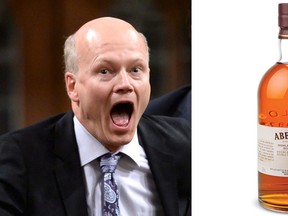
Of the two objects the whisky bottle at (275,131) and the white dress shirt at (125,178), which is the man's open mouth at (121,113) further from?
the whisky bottle at (275,131)

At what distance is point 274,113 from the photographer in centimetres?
95

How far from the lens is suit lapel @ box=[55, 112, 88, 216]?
994 mm

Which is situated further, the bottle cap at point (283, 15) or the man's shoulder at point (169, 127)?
the man's shoulder at point (169, 127)

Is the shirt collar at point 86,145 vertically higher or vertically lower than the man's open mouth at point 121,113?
lower

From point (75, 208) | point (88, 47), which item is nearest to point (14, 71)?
point (88, 47)

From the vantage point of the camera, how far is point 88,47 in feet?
3.17

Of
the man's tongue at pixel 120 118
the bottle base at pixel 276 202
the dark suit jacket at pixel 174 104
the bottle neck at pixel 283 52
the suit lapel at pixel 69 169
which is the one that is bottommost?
the bottle base at pixel 276 202

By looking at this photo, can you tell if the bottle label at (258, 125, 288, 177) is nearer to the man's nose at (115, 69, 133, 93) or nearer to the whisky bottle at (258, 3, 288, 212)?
the whisky bottle at (258, 3, 288, 212)

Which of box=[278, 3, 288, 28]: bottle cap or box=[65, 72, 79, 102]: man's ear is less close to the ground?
box=[278, 3, 288, 28]: bottle cap

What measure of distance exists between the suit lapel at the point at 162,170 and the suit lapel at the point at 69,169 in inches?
5.2

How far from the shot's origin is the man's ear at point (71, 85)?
3.27 feet

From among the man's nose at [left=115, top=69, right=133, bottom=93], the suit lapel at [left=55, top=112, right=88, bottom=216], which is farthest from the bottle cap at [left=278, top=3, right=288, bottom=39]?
the suit lapel at [left=55, top=112, right=88, bottom=216]

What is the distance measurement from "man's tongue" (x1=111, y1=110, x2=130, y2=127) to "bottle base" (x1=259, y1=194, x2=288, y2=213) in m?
0.27

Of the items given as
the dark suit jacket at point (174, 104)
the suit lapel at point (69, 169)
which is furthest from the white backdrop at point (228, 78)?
the suit lapel at point (69, 169)
